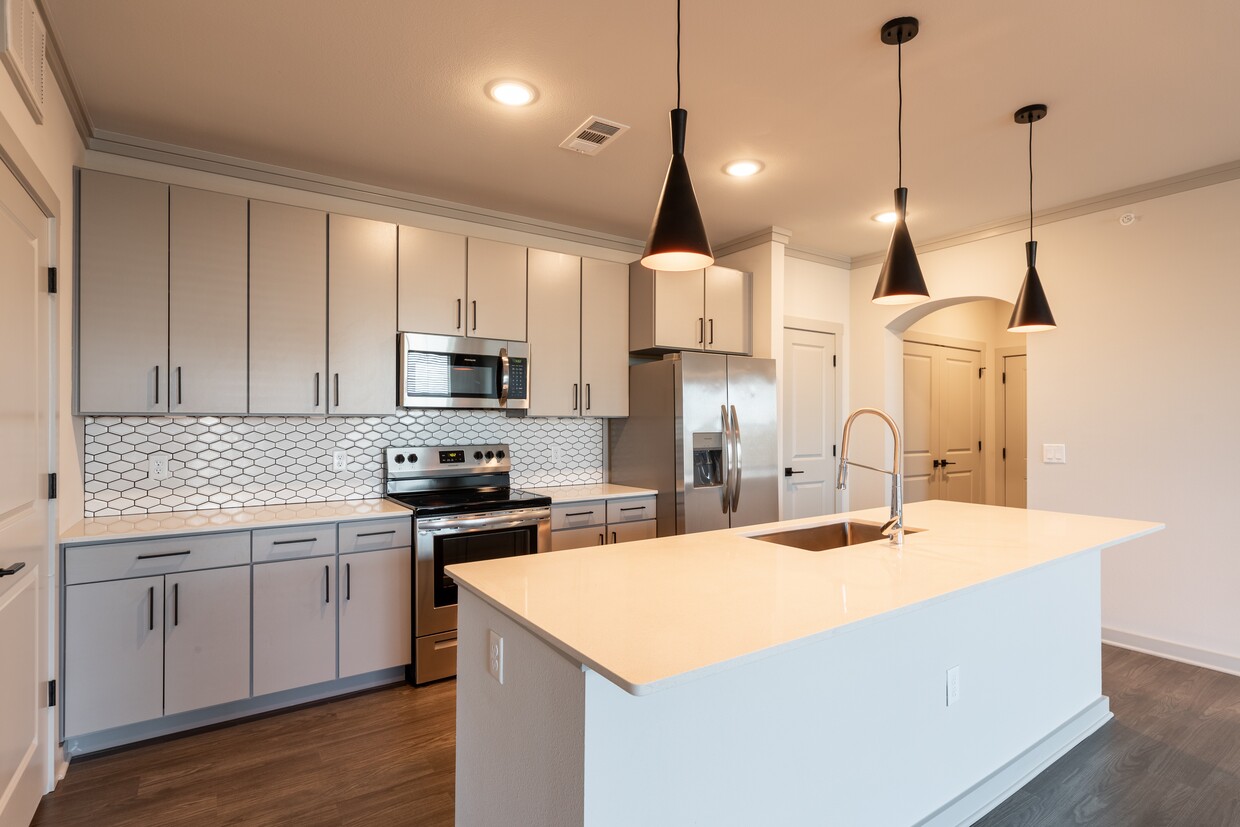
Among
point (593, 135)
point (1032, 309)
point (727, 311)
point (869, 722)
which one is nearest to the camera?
point (869, 722)

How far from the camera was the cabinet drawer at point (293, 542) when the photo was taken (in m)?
2.79

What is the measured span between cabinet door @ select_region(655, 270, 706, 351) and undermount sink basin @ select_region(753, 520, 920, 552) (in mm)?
1834

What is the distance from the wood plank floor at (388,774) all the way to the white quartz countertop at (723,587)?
2.18 ft

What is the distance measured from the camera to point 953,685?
6.80ft

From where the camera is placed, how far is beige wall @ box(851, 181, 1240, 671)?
3.30m

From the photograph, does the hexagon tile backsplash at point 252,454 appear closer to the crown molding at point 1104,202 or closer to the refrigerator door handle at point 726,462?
the refrigerator door handle at point 726,462

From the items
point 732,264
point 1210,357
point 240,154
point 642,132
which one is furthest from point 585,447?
point 1210,357

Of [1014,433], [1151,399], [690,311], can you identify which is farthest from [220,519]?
[1014,433]

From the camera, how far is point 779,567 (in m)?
1.88

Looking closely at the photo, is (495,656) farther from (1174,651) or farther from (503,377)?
(1174,651)

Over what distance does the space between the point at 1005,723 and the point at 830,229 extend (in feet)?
10.3

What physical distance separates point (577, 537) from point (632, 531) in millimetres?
376

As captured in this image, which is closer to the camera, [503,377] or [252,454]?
[252,454]

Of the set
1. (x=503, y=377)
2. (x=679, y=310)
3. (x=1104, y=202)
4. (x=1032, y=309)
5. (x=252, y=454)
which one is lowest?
(x=252, y=454)
